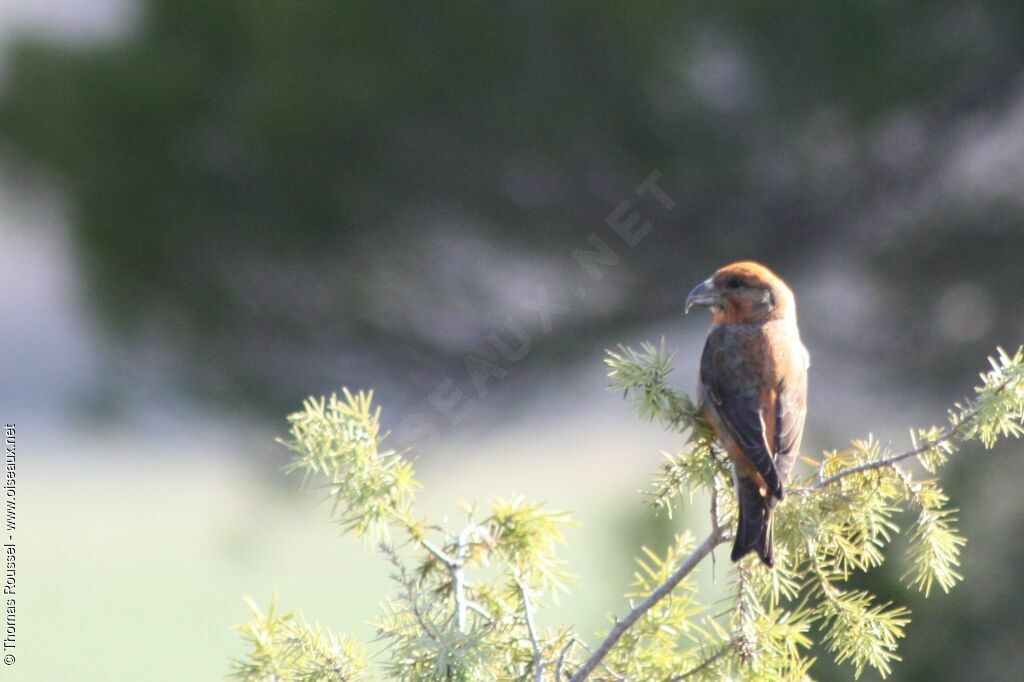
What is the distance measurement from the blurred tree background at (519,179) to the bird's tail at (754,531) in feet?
10.4

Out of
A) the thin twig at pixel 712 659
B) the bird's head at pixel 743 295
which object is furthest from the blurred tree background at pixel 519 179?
the thin twig at pixel 712 659

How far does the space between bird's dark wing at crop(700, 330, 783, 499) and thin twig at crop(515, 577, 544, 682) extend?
427mm

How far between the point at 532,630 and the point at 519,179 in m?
3.92

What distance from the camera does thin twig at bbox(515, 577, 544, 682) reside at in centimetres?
113

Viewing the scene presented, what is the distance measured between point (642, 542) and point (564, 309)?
4.69ft

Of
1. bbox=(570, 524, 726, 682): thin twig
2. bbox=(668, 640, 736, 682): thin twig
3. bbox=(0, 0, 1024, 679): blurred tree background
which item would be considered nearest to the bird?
bbox=(668, 640, 736, 682): thin twig

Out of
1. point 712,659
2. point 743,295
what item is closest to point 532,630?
point 712,659

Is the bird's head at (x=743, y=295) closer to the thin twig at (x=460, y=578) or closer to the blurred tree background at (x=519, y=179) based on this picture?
the thin twig at (x=460, y=578)

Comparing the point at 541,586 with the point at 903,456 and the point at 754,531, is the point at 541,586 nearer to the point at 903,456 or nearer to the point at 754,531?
the point at 754,531

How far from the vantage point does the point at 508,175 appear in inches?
194

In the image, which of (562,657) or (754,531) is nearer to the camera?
(562,657)

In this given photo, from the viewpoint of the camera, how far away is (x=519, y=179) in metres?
4.93

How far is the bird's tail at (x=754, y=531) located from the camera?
4.62 ft

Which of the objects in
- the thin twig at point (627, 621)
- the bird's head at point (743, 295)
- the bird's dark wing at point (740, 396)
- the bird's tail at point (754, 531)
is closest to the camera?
the thin twig at point (627, 621)
